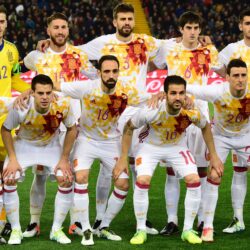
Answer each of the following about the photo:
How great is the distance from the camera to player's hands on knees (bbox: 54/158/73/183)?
831 cm

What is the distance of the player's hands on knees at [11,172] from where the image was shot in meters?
8.22

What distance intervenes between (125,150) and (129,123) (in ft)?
0.92

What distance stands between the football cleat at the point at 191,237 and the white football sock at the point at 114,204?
2.33 feet

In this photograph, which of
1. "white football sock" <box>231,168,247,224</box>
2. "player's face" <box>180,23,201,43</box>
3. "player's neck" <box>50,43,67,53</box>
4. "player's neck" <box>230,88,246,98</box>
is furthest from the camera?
"player's neck" <box>50,43,67,53</box>

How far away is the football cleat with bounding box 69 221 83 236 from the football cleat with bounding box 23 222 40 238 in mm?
359

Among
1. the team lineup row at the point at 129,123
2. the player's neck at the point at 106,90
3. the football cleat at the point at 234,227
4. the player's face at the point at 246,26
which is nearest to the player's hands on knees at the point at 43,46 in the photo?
the team lineup row at the point at 129,123

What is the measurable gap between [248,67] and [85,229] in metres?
2.56

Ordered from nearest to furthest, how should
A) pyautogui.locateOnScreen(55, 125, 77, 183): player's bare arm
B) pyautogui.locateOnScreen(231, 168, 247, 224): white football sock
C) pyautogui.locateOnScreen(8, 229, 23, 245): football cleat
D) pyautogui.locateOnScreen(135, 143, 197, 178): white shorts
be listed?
pyautogui.locateOnScreen(8, 229, 23, 245): football cleat → pyautogui.locateOnScreen(55, 125, 77, 183): player's bare arm → pyautogui.locateOnScreen(135, 143, 197, 178): white shorts → pyautogui.locateOnScreen(231, 168, 247, 224): white football sock

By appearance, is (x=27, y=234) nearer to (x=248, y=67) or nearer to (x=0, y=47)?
(x=0, y=47)

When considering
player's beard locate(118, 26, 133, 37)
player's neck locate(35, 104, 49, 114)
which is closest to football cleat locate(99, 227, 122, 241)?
player's neck locate(35, 104, 49, 114)

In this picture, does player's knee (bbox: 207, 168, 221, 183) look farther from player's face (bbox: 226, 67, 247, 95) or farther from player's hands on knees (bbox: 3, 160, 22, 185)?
player's hands on knees (bbox: 3, 160, 22, 185)

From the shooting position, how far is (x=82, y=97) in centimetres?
854

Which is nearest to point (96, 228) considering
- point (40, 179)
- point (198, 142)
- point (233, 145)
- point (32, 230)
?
point (32, 230)

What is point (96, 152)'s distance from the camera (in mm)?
8570
